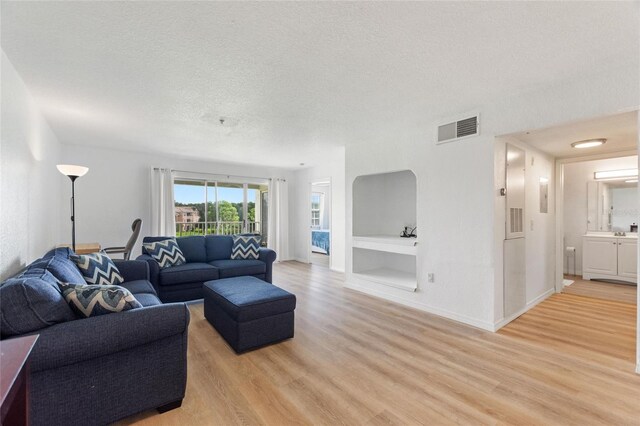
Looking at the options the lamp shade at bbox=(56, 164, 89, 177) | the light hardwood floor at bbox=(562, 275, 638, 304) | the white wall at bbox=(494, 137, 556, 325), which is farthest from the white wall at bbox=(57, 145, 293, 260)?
the light hardwood floor at bbox=(562, 275, 638, 304)

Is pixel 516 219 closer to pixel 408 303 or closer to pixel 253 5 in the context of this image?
pixel 408 303

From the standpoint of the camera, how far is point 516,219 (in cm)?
331

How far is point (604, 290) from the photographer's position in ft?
14.3

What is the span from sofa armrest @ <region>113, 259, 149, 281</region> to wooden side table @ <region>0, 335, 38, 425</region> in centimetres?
234

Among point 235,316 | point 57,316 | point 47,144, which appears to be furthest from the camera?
point 47,144

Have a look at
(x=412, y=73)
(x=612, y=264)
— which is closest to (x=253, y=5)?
(x=412, y=73)

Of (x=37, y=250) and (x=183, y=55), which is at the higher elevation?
(x=183, y=55)

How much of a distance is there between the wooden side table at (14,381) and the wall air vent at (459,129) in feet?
12.2

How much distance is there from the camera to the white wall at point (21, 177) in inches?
79.8

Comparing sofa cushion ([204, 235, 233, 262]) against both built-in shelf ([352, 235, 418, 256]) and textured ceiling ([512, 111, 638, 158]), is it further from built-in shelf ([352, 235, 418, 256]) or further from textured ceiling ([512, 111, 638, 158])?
textured ceiling ([512, 111, 638, 158])

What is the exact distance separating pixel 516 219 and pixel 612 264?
321 centimetres

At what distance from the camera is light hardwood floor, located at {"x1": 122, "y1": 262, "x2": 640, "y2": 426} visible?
173cm

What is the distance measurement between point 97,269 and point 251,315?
1.64 metres

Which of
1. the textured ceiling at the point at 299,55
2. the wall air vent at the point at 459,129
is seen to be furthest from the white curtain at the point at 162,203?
the wall air vent at the point at 459,129
